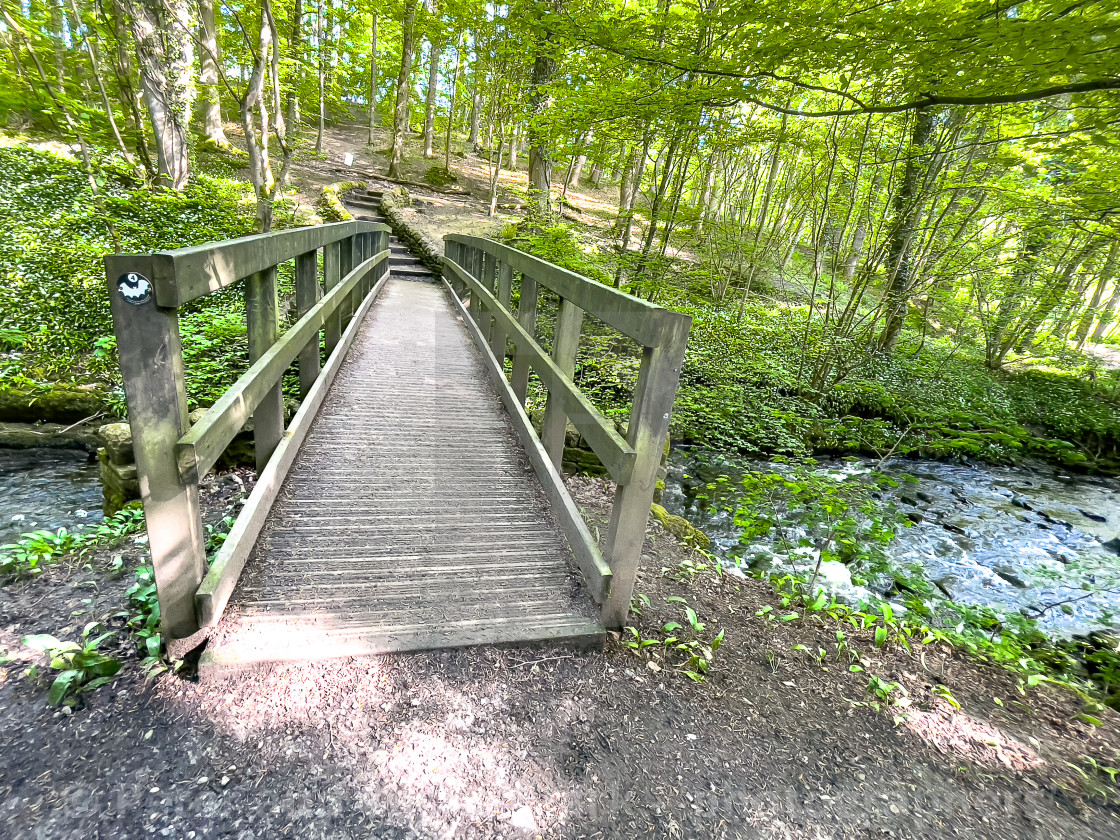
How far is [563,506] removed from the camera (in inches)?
115

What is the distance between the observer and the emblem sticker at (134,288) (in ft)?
5.27

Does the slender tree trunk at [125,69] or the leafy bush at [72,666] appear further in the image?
the slender tree trunk at [125,69]

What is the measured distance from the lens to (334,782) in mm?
1640

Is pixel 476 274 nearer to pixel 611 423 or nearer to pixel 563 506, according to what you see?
pixel 563 506

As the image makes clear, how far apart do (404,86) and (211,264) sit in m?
21.5

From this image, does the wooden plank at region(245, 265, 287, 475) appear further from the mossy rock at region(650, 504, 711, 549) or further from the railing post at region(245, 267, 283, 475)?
the mossy rock at region(650, 504, 711, 549)

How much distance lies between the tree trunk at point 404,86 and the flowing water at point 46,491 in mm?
17492

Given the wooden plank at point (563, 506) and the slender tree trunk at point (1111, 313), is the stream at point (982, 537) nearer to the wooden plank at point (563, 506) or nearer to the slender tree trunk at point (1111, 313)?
the wooden plank at point (563, 506)

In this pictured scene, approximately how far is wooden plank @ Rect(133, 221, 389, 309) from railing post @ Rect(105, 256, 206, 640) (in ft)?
0.12

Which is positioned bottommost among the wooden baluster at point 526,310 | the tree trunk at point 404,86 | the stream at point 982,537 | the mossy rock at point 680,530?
the stream at point 982,537

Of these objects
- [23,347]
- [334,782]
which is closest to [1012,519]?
[334,782]

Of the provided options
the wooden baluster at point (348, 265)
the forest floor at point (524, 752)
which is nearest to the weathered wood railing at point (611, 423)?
the forest floor at point (524, 752)

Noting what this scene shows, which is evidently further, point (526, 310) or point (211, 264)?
point (526, 310)

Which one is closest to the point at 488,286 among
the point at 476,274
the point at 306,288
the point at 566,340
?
the point at 476,274
